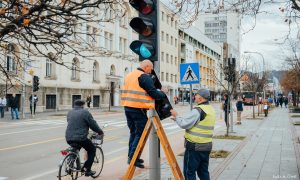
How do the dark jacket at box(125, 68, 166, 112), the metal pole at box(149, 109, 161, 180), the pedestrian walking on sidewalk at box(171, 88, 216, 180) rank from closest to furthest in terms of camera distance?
1. the metal pole at box(149, 109, 161, 180)
2. the pedestrian walking on sidewalk at box(171, 88, 216, 180)
3. the dark jacket at box(125, 68, 166, 112)

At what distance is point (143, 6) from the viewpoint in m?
6.08

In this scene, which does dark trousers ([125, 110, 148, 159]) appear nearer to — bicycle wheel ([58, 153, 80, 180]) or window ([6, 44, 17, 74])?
bicycle wheel ([58, 153, 80, 180])

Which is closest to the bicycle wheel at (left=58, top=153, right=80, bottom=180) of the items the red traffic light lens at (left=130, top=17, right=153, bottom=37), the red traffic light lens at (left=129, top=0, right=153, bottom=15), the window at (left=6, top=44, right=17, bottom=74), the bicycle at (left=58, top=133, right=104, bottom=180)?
the bicycle at (left=58, top=133, right=104, bottom=180)

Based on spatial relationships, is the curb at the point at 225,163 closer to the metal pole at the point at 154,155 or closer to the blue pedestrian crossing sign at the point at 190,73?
the blue pedestrian crossing sign at the point at 190,73

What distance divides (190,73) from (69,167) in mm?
5062

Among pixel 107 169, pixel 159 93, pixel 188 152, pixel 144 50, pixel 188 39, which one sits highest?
pixel 188 39

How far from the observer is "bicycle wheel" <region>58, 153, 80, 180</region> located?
25.5ft

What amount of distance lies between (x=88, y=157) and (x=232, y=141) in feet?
26.0

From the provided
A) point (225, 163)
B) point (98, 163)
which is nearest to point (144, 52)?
point (98, 163)

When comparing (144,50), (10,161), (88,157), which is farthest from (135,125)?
(10,161)

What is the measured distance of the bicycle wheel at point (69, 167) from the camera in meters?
7.78

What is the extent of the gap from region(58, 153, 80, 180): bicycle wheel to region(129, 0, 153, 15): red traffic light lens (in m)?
3.28

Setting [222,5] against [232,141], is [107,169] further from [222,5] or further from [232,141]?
[232,141]

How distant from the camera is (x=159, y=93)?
6.47 metres
